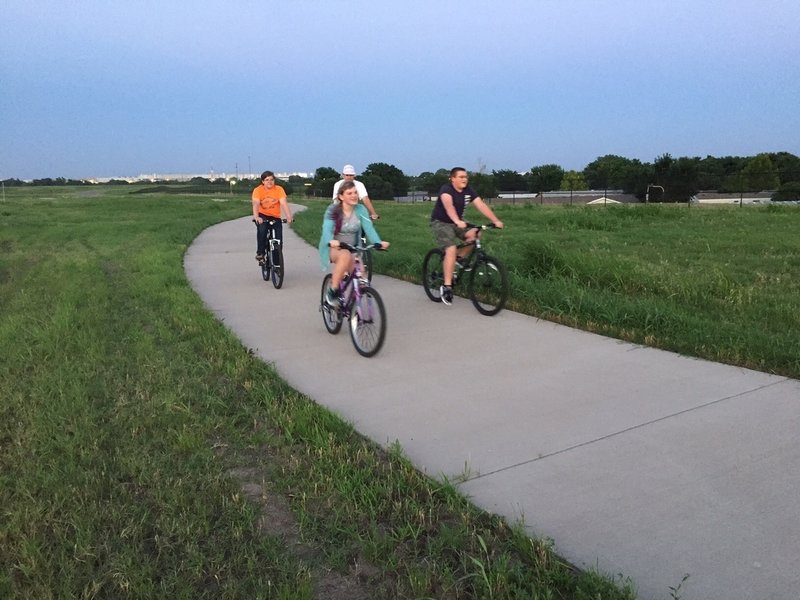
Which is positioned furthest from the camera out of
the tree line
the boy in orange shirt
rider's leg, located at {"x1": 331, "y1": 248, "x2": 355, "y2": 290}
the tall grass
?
the tree line

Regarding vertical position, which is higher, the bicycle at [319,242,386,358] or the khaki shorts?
the khaki shorts

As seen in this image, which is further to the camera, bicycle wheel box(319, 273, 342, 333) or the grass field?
bicycle wheel box(319, 273, 342, 333)

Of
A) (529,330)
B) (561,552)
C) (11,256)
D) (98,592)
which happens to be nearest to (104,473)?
(98,592)

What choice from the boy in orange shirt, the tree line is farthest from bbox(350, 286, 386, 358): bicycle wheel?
the tree line

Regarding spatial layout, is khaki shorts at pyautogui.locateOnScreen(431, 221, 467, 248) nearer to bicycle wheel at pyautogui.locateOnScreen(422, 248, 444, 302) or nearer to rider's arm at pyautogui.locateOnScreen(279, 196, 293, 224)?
bicycle wheel at pyautogui.locateOnScreen(422, 248, 444, 302)

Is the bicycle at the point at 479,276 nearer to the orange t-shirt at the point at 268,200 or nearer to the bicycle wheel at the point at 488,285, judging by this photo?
the bicycle wheel at the point at 488,285

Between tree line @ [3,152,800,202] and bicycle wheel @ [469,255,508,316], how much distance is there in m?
43.6

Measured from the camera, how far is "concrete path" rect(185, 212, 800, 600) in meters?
2.75

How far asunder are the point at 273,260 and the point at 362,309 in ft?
13.6

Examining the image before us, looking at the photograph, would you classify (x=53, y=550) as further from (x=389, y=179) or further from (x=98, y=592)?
(x=389, y=179)

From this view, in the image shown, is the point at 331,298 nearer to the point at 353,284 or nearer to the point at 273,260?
the point at 353,284

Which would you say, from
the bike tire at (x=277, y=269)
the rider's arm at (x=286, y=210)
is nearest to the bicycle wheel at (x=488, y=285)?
the bike tire at (x=277, y=269)

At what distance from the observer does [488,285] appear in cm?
761

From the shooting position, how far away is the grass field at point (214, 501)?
2.59 meters
